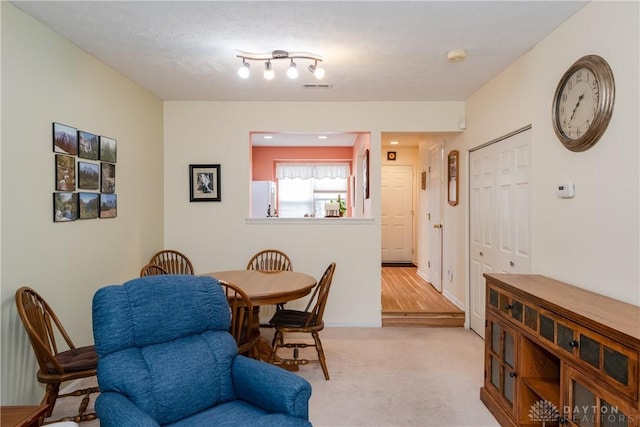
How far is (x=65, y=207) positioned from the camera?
252cm

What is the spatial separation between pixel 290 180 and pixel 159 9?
5.52m

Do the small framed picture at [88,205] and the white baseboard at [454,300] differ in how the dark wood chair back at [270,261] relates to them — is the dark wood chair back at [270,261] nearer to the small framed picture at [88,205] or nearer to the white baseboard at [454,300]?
the small framed picture at [88,205]

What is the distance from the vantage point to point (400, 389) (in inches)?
103

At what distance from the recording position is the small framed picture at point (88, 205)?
2.70m

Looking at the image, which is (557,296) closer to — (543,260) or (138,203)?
(543,260)

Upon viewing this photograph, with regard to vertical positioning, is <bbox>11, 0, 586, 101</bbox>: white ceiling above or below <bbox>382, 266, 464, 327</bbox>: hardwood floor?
above

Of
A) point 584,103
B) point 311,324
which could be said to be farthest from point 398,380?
point 584,103

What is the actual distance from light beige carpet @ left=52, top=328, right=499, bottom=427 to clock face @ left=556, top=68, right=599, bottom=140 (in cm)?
188

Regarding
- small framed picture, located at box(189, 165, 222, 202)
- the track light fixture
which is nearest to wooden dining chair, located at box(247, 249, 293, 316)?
small framed picture, located at box(189, 165, 222, 202)

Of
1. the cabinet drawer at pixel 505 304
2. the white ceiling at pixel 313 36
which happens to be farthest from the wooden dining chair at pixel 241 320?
the white ceiling at pixel 313 36

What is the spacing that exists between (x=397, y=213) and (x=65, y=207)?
5917 mm

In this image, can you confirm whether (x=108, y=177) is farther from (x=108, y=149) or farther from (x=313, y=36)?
(x=313, y=36)

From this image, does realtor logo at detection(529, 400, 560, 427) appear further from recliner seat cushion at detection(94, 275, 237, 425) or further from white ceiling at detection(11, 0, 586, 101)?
white ceiling at detection(11, 0, 586, 101)

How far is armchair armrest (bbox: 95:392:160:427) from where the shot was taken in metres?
1.28
